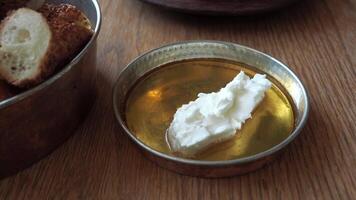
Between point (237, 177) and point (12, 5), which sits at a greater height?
point (12, 5)

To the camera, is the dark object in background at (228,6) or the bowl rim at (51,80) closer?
the bowl rim at (51,80)

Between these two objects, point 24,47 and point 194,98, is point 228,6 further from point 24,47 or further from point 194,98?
point 24,47

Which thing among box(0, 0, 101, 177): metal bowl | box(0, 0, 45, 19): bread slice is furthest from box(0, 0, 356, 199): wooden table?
box(0, 0, 45, 19): bread slice

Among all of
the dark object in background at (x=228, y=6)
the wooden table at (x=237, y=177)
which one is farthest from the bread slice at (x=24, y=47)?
the dark object in background at (x=228, y=6)

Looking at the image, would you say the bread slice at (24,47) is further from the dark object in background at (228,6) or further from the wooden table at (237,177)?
the dark object in background at (228,6)

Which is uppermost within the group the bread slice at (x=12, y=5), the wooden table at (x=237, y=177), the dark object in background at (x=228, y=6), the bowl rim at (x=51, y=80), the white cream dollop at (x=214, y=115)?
the bread slice at (x=12, y=5)

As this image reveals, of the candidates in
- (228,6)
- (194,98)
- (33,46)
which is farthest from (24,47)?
(228,6)

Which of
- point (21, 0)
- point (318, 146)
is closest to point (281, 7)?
point (318, 146)
